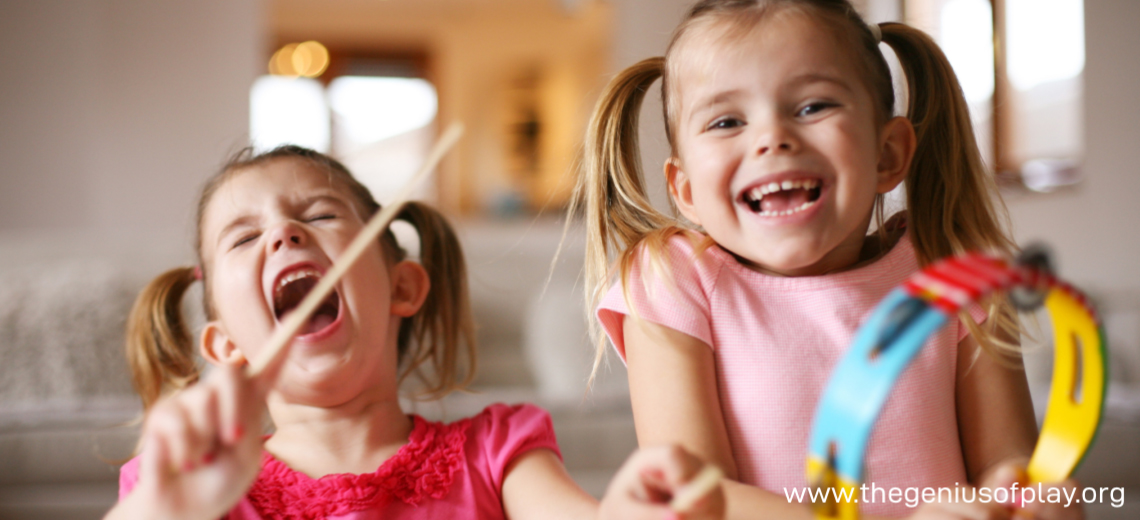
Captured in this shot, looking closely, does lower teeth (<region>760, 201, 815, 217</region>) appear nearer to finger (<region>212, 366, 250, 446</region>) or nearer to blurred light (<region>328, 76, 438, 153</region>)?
finger (<region>212, 366, 250, 446</region>)

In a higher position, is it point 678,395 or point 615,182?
point 615,182

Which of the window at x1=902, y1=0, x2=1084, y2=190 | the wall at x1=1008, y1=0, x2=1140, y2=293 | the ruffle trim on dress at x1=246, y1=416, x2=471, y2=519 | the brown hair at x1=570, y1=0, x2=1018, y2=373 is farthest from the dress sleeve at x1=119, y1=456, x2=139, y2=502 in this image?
the window at x1=902, y1=0, x2=1084, y2=190

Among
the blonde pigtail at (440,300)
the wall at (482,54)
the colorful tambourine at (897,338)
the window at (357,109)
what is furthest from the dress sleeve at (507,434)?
the window at (357,109)

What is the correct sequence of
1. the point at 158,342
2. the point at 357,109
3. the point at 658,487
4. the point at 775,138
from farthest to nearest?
the point at 357,109 < the point at 158,342 < the point at 775,138 < the point at 658,487

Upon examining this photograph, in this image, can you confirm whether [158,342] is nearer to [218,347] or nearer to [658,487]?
[218,347]

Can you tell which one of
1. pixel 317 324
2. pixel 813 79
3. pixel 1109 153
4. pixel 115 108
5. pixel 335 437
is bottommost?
pixel 1109 153

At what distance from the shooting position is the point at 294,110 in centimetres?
631

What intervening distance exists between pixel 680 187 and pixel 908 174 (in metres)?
0.22

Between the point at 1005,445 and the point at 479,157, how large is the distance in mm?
6546

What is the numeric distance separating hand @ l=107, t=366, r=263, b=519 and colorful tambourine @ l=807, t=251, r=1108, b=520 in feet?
0.98

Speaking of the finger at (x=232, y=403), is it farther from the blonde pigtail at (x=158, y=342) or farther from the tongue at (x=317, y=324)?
the blonde pigtail at (x=158, y=342)

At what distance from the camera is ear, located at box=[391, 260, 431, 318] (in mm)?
880

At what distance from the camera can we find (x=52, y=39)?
3562 millimetres

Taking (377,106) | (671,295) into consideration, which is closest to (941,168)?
(671,295)
